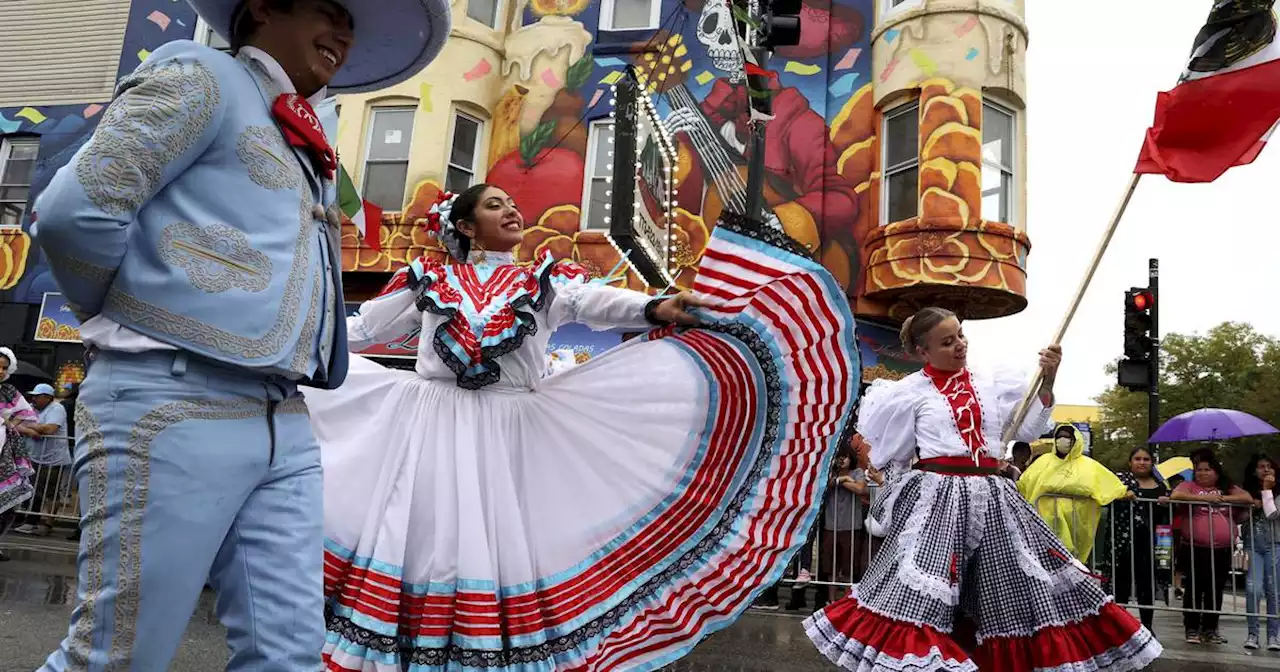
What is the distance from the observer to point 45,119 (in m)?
16.7

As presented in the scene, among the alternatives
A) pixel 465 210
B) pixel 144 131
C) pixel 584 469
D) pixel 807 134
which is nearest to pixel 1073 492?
pixel 584 469

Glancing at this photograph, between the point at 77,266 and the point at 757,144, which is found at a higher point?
the point at 757,144

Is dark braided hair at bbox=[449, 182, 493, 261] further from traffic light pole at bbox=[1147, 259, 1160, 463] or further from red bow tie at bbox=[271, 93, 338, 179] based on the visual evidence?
traffic light pole at bbox=[1147, 259, 1160, 463]

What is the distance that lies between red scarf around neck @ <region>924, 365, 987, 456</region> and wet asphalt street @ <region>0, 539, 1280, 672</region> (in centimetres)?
152

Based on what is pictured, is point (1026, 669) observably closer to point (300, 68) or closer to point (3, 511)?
point (300, 68)

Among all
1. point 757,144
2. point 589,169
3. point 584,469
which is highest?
point 589,169

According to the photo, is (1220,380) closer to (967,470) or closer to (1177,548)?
(1177,548)

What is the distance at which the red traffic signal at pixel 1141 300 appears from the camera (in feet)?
40.5

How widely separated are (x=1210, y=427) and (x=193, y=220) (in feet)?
36.7

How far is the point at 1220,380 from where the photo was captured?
37.3 meters

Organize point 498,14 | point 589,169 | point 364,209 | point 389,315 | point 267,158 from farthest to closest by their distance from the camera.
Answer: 1. point 498,14
2. point 589,169
3. point 364,209
4. point 389,315
5. point 267,158

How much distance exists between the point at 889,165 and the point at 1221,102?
9.10 m

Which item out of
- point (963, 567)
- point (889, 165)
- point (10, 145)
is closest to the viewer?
point (963, 567)

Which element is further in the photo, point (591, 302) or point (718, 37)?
point (718, 37)
